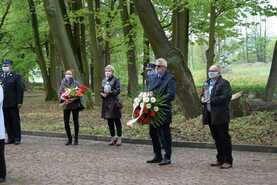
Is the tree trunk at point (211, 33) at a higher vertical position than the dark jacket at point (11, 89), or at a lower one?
higher

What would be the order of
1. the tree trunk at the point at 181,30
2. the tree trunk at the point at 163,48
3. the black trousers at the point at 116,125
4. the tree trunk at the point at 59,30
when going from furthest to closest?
1. the tree trunk at the point at 181,30
2. the tree trunk at the point at 59,30
3. the tree trunk at the point at 163,48
4. the black trousers at the point at 116,125

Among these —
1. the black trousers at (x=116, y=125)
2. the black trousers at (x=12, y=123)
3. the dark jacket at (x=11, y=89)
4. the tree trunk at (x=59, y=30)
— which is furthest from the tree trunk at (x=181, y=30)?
the black trousers at (x=12, y=123)

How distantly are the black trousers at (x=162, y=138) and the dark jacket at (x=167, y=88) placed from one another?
8.1 inches

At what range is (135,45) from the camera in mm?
34719

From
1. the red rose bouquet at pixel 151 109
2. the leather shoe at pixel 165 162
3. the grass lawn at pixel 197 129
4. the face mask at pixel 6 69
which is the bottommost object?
the leather shoe at pixel 165 162

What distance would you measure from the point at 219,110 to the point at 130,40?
22.8 m

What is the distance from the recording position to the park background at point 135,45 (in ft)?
55.5

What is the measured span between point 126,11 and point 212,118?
20822 mm

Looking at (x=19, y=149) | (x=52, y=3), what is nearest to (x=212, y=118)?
(x=19, y=149)

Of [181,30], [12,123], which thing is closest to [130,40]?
[181,30]

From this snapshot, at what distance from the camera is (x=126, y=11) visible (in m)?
30.7

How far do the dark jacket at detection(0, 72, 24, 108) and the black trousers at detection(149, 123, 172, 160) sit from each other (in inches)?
192

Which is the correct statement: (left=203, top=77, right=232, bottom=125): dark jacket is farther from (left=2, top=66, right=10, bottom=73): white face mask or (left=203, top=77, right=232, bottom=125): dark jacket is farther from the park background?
(left=2, top=66, right=10, bottom=73): white face mask

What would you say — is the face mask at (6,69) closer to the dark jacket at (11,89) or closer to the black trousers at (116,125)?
the dark jacket at (11,89)
